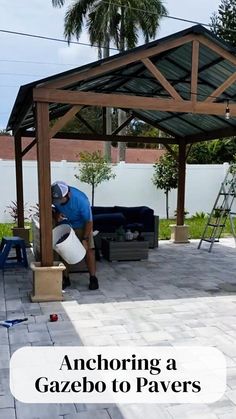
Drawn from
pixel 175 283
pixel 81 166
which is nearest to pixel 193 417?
pixel 175 283

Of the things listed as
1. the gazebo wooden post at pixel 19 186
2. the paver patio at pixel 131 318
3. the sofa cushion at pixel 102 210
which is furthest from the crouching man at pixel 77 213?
the sofa cushion at pixel 102 210

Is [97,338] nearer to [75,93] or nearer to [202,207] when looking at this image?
[75,93]

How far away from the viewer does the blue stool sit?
6227mm

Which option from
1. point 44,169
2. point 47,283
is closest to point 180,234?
point 47,283

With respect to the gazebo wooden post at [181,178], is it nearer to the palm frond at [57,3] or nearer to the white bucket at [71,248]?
the white bucket at [71,248]

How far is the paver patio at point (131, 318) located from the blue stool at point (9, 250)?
0.21 meters

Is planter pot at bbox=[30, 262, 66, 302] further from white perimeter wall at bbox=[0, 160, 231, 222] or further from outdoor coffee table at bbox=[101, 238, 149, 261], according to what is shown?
white perimeter wall at bbox=[0, 160, 231, 222]

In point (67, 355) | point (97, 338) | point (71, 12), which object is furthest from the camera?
point (71, 12)

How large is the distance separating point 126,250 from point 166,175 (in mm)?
6768

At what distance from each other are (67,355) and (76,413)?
2.45 feet

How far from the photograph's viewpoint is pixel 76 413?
245 cm

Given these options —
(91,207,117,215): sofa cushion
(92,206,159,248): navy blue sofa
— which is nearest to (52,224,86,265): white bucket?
(92,206,159,248): navy blue sofa

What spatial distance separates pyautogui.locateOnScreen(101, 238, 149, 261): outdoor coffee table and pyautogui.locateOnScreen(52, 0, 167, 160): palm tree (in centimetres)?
982

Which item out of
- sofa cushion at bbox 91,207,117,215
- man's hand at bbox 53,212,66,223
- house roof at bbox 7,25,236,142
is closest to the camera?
house roof at bbox 7,25,236,142
